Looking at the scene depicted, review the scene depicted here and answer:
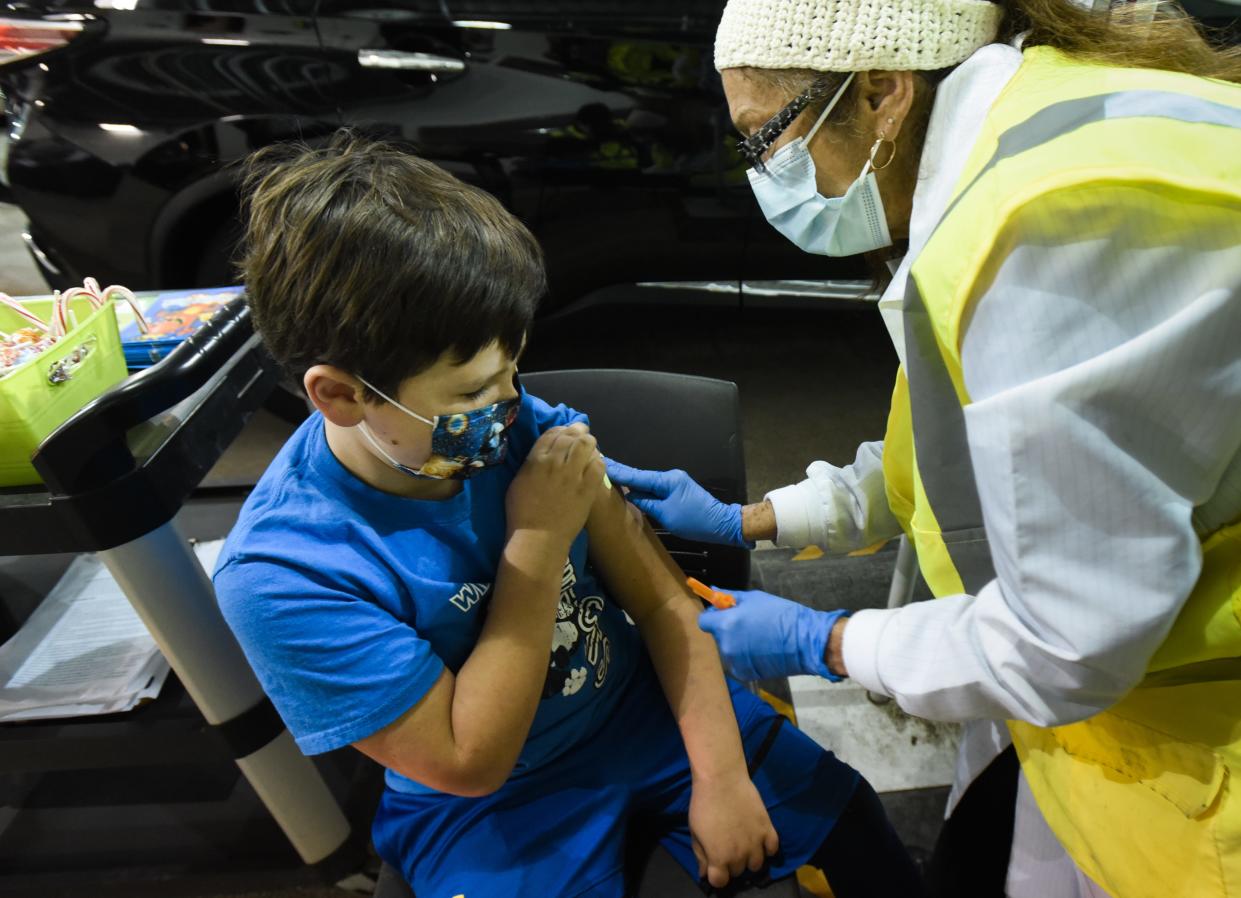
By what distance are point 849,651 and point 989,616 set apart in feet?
0.74

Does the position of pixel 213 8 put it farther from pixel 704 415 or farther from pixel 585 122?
pixel 704 415

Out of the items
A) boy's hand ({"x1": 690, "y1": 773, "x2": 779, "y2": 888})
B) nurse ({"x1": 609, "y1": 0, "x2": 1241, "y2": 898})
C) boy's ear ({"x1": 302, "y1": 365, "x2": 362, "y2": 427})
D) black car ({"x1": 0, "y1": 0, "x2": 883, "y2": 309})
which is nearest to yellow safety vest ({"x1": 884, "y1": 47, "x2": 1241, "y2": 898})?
nurse ({"x1": 609, "y1": 0, "x2": 1241, "y2": 898})

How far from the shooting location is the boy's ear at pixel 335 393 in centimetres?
92

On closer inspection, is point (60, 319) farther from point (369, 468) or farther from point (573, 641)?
point (573, 641)

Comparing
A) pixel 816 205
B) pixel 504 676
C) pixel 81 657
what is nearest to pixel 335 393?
pixel 504 676

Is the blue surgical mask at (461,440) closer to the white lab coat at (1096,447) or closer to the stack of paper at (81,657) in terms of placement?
the white lab coat at (1096,447)

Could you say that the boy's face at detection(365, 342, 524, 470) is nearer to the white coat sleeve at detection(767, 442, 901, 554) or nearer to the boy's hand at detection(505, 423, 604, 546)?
the boy's hand at detection(505, 423, 604, 546)

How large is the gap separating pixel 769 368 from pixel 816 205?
2.28 meters

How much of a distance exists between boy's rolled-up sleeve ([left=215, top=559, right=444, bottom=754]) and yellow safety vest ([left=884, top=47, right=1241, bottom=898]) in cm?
68

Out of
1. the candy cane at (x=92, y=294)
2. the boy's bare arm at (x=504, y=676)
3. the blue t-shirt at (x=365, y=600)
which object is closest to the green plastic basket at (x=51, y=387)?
the candy cane at (x=92, y=294)

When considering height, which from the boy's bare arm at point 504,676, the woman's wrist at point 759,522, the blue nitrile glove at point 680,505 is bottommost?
the woman's wrist at point 759,522

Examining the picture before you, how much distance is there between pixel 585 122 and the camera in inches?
98.7

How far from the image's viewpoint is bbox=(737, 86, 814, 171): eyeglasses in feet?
3.32

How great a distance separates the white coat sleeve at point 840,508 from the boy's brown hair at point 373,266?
67 cm
